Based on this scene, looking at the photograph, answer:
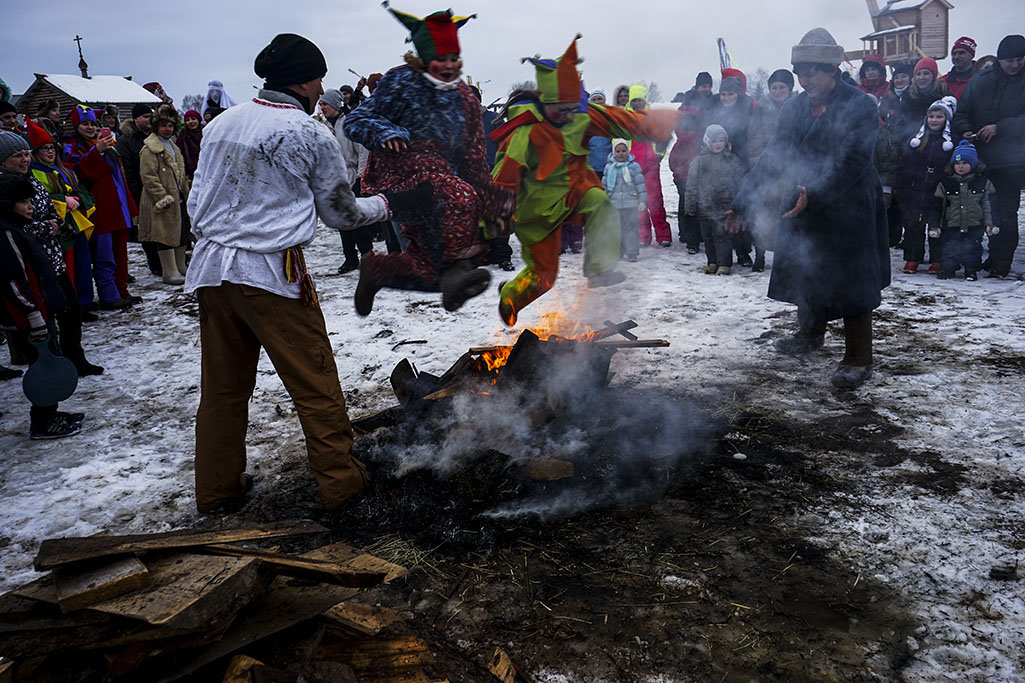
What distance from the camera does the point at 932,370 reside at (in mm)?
5145

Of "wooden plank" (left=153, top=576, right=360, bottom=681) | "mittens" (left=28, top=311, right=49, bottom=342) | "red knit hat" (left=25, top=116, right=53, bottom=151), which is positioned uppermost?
"red knit hat" (left=25, top=116, right=53, bottom=151)

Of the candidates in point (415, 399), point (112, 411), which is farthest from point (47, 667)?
point (112, 411)

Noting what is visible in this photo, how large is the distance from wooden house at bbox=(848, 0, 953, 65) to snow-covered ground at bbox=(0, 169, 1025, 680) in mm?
7962

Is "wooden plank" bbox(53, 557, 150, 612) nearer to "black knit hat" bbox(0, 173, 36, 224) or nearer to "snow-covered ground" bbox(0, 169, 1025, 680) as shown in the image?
"snow-covered ground" bbox(0, 169, 1025, 680)

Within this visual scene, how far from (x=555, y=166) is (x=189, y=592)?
3475 millimetres

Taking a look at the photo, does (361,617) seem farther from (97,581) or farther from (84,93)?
(84,93)

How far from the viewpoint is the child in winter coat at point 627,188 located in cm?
1008

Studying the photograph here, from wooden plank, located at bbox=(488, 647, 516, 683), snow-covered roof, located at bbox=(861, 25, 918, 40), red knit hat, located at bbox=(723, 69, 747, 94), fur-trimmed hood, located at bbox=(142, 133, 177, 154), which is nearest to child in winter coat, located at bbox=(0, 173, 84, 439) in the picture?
wooden plank, located at bbox=(488, 647, 516, 683)

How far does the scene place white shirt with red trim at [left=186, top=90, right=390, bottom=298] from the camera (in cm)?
318

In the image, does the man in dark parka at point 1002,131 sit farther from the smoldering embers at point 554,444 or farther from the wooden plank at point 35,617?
the wooden plank at point 35,617

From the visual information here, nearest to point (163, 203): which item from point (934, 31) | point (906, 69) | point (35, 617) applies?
point (35, 617)

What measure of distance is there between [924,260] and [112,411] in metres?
9.48

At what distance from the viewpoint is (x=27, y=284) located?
15.5 feet

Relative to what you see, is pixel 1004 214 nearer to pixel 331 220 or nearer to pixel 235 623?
pixel 331 220
